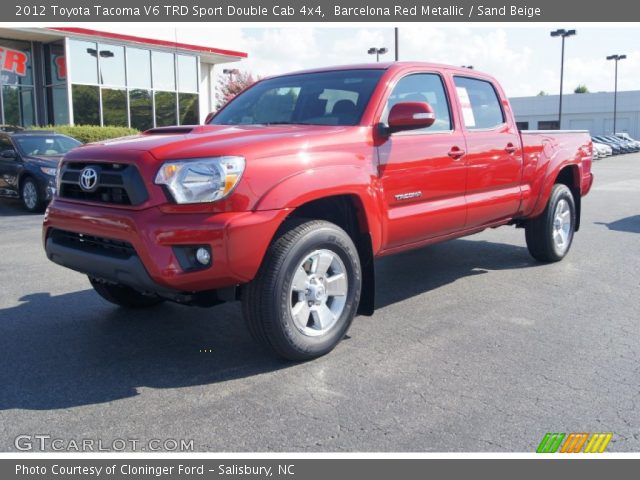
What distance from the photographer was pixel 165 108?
2552 centimetres

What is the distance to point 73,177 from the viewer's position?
4141 millimetres

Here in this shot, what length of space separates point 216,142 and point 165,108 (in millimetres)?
22898

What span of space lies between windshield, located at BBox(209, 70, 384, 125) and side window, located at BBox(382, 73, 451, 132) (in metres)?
0.20

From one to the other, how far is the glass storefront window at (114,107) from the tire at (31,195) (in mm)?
11879

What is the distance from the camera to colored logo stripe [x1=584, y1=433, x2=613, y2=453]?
299 cm

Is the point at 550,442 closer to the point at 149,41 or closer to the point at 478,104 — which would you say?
the point at 478,104

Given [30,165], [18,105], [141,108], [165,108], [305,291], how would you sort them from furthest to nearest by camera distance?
[165,108], [141,108], [18,105], [30,165], [305,291]

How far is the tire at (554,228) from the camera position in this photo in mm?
6758

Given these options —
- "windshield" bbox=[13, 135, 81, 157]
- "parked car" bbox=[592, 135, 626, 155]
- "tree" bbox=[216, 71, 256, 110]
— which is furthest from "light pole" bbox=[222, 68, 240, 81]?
"windshield" bbox=[13, 135, 81, 157]

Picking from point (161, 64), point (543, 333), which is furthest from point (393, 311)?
point (161, 64)

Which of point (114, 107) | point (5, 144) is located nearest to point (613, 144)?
point (114, 107)

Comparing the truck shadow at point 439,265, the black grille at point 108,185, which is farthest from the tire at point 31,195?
the black grille at point 108,185

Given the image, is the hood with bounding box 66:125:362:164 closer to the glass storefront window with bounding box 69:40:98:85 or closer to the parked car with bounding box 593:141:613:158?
the glass storefront window with bounding box 69:40:98:85

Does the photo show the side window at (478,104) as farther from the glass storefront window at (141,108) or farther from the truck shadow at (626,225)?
the glass storefront window at (141,108)
